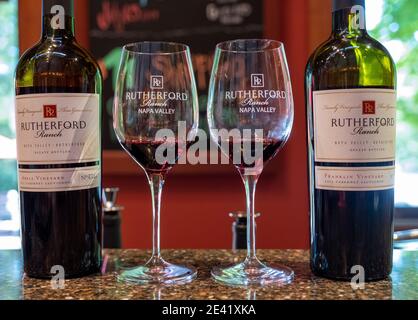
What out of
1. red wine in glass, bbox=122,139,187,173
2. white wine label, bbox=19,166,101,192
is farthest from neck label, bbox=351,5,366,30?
white wine label, bbox=19,166,101,192

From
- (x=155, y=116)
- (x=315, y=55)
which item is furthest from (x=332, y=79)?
(x=155, y=116)

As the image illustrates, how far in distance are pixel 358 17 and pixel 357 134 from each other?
129 millimetres

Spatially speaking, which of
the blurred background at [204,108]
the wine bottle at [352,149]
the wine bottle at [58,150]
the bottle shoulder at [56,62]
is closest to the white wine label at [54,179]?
the wine bottle at [58,150]

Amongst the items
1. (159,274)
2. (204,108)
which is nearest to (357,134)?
(159,274)

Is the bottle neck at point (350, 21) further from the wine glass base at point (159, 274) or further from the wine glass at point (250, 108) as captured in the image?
the wine glass base at point (159, 274)

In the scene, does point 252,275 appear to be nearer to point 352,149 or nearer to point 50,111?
point 352,149

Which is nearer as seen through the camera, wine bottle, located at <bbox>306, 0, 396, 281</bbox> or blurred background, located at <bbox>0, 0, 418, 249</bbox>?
wine bottle, located at <bbox>306, 0, 396, 281</bbox>

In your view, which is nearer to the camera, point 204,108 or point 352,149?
point 352,149

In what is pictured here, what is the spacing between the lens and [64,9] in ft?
1.90

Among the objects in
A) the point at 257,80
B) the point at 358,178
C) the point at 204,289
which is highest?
the point at 257,80

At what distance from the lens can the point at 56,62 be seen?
1.84ft

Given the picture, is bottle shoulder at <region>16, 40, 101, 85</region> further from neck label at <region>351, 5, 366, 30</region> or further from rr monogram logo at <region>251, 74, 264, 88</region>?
neck label at <region>351, 5, 366, 30</region>

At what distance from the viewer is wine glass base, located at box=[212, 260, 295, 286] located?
0.53 meters

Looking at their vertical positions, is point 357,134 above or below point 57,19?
below
